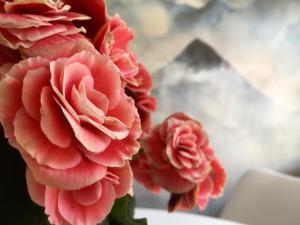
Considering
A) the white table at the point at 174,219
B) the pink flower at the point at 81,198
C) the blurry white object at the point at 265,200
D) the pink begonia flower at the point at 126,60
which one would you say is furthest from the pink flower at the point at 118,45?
the blurry white object at the point at 265,200

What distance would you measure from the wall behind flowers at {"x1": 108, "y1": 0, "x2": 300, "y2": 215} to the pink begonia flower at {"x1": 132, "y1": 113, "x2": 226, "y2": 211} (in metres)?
1.21

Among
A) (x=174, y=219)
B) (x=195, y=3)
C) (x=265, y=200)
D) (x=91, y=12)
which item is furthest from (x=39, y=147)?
(x=195, y=3)

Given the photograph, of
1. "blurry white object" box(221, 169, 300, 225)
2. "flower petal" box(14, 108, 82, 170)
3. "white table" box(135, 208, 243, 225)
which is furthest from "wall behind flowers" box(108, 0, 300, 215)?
"flower petal" box(14, 108, 82, 170)

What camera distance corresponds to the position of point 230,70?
1.85 m

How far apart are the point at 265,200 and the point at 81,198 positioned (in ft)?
3.70

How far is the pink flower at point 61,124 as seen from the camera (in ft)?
1.05

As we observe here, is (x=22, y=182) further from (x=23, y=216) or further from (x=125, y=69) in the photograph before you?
(x=125, y=69)

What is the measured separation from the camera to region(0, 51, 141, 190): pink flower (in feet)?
1.05

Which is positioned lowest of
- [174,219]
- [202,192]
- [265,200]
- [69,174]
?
[265,200]

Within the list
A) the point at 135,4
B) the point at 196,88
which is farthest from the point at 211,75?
the point at 135,4

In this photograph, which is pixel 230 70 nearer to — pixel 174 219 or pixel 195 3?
pixel 195 3

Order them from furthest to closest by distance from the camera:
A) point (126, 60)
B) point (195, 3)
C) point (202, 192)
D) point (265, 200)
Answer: point (195, 3) → point (265, 200) → point (202, 192) → point (126, 60)

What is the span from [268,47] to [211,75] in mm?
236

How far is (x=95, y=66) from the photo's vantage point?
13.9 inches
